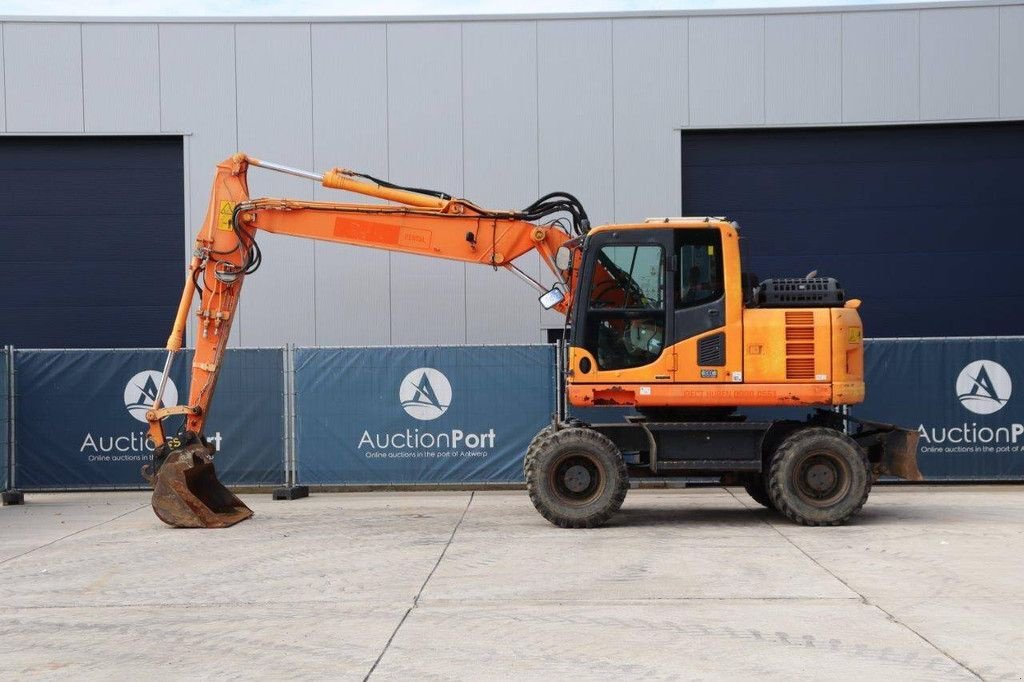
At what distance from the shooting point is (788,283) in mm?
13406

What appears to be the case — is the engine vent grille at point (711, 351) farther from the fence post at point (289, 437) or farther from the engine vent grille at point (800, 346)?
the fence post at point (289, 437)

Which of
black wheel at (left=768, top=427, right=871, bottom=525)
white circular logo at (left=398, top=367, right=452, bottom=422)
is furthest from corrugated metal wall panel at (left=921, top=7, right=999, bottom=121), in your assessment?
white circular logo at (left=398, top=367, right=452, bottom=422)

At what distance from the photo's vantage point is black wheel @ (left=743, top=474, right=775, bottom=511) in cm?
1422

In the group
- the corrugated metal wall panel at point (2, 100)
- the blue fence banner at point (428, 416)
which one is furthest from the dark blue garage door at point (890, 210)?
the corrugated metal wall panel at point (2, 100)

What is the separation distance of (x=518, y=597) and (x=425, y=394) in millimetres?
8254

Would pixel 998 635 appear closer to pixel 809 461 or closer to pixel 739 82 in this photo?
pixel 809 461

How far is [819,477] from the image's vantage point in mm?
13141

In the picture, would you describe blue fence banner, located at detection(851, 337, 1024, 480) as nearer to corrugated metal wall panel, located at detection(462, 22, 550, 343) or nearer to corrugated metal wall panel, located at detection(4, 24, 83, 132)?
corrugated metal wall panel, located at detection(462, 22, 550, 343)

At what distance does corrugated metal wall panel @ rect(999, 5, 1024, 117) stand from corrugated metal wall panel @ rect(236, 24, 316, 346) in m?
12.2

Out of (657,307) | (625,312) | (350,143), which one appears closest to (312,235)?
(625,312)

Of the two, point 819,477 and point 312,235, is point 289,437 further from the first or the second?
point 819,477

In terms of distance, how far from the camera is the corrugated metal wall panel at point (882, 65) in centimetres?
2070

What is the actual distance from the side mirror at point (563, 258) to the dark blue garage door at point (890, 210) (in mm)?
8214

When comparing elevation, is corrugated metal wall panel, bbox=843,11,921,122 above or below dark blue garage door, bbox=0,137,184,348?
above
